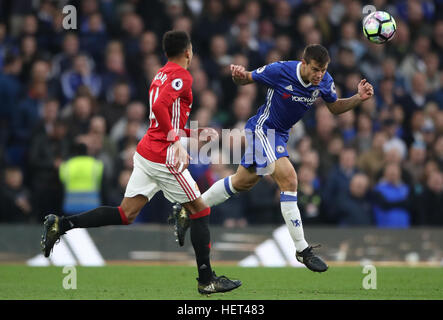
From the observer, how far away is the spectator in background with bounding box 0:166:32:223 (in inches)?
504

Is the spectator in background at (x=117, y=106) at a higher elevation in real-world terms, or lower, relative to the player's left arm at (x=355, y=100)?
higher

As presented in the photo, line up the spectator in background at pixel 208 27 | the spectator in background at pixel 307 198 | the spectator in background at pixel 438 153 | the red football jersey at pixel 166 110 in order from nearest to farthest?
the red football jersey at pixel 166 110
the spectator in background at pixel 307 198
the spectator in background at pixel 438 153
the spectator in background at pixel 208 27

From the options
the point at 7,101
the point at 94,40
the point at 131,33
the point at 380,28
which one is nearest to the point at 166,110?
the point at 380,28

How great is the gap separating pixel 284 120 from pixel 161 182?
174 centimetres

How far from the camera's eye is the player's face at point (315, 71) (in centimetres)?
849

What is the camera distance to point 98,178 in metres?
12.7

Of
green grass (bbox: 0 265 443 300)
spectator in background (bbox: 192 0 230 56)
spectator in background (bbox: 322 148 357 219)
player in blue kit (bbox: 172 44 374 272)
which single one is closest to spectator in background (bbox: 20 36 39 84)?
spectator in background (bbox: 192 0 230 56)

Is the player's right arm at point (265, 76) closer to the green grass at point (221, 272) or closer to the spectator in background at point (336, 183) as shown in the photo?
the green grass at point (221, 272)

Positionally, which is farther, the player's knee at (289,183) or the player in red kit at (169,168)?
the player's knee at (289,183)

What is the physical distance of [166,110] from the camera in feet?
24.7

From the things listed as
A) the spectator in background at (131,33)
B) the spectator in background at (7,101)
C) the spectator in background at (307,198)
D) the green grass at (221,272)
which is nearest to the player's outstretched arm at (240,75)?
the green grass at (221,272)

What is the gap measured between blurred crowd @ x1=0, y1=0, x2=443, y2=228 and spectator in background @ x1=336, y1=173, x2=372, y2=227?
19 mm

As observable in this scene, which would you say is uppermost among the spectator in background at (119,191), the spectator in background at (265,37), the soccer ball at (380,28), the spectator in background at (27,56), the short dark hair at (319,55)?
the spectator in background at (265,37)
